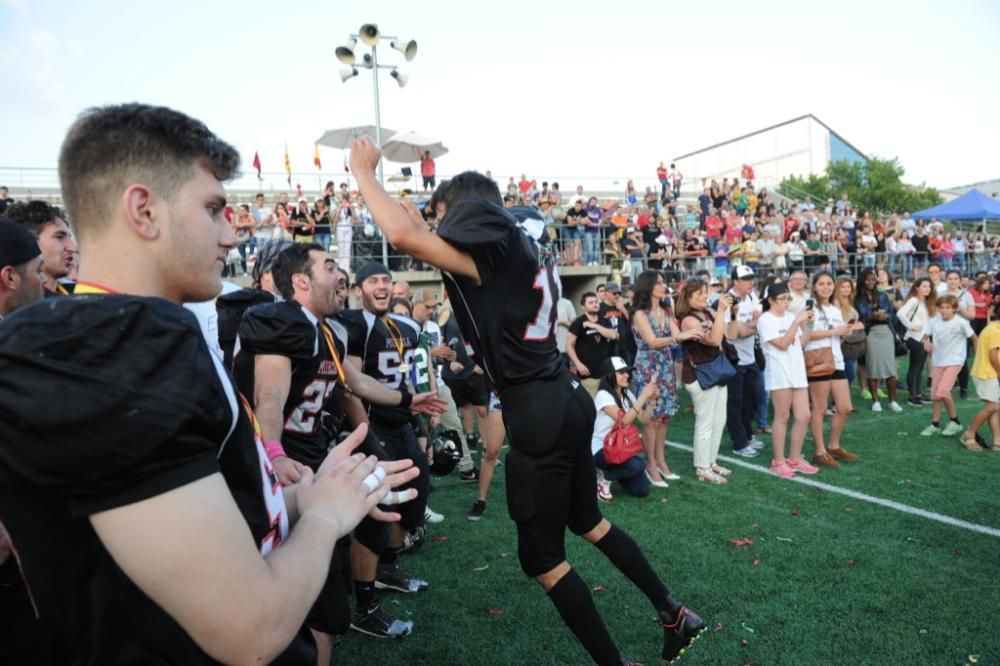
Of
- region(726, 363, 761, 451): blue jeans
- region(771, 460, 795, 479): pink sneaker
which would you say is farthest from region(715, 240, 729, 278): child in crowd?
region(771, 460, 795, 479): pink sneaker

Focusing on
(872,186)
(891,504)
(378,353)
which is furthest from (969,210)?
(872,186)

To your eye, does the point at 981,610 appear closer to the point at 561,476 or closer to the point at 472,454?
the point at 561,476

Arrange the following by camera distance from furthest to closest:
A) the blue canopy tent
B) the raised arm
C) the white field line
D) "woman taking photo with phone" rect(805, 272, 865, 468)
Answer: the blue canopy tent < "woman taking photo with phone" rect(805, 272, 865, 468) < the white field line < the raised arm

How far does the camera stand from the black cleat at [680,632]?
349 centimetres

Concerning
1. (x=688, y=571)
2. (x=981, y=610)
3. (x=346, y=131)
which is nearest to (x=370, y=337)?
(x=688, y=571)

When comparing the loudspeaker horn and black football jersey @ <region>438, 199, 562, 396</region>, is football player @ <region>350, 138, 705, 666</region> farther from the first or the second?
the loudspeaker horn

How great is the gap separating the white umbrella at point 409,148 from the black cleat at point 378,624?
14285 mm

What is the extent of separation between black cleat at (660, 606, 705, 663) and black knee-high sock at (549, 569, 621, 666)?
1.43ft

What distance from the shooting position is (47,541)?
1152 mm

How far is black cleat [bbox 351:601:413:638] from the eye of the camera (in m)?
4.04

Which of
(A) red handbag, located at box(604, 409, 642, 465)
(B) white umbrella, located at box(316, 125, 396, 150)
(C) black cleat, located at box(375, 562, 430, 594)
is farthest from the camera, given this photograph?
(B) white umbrella, located at box(316, 125, 396, 150)

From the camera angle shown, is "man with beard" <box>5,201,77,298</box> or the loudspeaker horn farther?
the loudspeaker horn

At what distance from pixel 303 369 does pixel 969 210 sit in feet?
76.5

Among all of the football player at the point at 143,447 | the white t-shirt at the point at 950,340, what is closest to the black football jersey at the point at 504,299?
the football player at the point at 143,447
